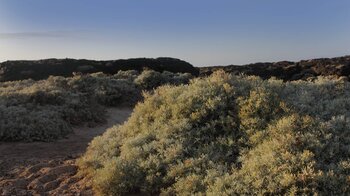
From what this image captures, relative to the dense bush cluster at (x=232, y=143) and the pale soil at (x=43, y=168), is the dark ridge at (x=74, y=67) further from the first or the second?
the dense bush cluster at (x=232, y=143)

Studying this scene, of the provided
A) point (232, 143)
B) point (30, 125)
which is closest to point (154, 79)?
point (30, 125)

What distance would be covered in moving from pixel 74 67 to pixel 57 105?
A: 3047cm

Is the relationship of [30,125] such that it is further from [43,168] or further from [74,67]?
[74,67]

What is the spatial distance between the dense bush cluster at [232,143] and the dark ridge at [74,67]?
33.0 m

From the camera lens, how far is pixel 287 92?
362 inches

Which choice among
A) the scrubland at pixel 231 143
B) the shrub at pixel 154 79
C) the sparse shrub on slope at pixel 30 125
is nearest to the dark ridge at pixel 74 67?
the shrub at pixel 154 79

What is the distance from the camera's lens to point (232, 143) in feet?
26.6

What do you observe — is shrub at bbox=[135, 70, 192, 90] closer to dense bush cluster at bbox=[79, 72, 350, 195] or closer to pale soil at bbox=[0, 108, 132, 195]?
pale soil at bbox=[0, 108, 132, 195]

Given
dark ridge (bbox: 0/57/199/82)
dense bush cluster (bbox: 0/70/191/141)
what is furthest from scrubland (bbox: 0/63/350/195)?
dark ridge (bbox: 0/57/199/82)

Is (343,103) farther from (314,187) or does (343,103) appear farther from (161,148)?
(161,148)

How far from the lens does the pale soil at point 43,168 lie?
9241 millimetres

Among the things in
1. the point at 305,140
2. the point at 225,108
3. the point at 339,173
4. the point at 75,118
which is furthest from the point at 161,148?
the point at 75,118

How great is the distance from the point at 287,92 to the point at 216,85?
4.40 feet

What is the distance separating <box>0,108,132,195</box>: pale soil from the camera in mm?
9241
